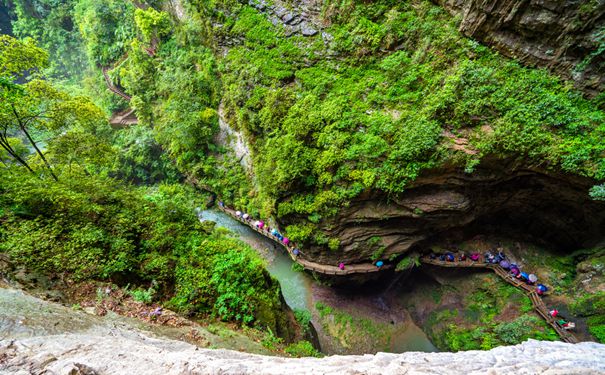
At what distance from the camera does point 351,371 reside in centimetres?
251

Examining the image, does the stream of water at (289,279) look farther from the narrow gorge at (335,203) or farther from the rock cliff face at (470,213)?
the rock cliff face at (470,213)

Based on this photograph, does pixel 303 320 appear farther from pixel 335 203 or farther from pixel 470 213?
pixel 470 213

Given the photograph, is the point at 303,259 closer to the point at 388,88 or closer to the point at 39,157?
the point at 388,88

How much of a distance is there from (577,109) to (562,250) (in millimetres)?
6033

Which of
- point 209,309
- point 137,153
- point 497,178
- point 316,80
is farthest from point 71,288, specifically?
point 137,153

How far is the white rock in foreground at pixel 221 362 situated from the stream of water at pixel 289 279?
10.4 metres

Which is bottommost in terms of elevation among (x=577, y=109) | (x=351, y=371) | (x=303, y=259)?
(x=303, y=259)

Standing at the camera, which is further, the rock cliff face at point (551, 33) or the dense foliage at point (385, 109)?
the dense foliage at point (385, 109)

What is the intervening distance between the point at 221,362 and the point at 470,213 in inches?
416

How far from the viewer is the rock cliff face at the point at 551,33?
21.4 feet

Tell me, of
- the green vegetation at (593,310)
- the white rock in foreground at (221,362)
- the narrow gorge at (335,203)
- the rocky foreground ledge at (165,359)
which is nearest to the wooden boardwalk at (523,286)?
the narrow gorge at (335,203)

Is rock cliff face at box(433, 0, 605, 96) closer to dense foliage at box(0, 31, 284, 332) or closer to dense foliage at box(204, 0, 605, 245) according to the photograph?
dense foliage at box(204, 0, 605, 245)

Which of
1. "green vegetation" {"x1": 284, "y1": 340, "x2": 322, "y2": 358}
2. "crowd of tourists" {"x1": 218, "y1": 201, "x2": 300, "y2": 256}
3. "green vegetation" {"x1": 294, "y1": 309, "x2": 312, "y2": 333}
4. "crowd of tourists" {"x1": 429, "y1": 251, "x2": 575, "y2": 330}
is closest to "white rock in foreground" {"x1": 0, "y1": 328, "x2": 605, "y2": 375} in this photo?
"green vegetation" {"x1": 284, "y1": 340, "x2": 322, "y2": 358}

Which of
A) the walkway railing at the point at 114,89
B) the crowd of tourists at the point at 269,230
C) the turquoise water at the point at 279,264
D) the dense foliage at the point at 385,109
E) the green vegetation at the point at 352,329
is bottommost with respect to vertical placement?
the green vegetation at the point at 352,329
